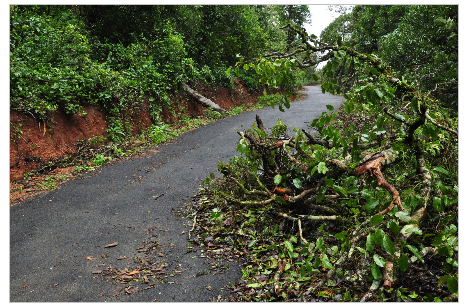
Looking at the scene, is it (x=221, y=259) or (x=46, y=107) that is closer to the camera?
(x=221, y=259)

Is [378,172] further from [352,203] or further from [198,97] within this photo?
[198,97]

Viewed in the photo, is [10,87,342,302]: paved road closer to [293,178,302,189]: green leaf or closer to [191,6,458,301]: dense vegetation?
[191,6,458,301]: dense vegetation

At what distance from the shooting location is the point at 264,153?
457 centimetres

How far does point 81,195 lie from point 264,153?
3.83 meters

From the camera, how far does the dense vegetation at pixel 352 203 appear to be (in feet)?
7.97

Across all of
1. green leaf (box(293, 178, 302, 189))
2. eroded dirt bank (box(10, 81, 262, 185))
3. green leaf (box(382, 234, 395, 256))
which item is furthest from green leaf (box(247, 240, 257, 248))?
eroded dirt bank (box(10, 81, 262, 185))

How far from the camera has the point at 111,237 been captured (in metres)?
4.30

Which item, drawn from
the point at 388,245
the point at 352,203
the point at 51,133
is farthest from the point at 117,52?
the point at 388,245

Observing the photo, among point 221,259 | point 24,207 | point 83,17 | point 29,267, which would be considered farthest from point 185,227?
point 83,17

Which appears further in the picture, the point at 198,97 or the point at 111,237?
the point at 198,97

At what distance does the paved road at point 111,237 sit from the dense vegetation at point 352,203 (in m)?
0.42

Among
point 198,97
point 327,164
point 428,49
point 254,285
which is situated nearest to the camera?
point 254,285

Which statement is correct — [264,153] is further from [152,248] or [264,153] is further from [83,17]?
[83,17]

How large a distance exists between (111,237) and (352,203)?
11.1ft
